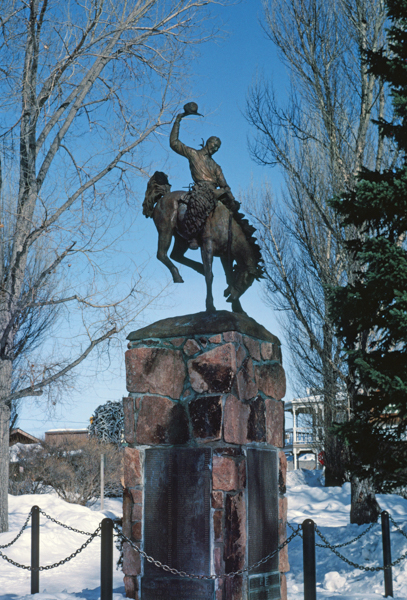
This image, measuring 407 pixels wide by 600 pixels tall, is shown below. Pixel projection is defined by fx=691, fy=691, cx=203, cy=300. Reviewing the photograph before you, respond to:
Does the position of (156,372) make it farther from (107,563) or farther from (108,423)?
(108,423)

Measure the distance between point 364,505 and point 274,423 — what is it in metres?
6.63

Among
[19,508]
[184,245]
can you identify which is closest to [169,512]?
[184,245]

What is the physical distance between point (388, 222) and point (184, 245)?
2649 mm

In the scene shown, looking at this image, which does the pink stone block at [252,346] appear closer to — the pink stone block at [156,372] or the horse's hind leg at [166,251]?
the pink stone block at [156,372]

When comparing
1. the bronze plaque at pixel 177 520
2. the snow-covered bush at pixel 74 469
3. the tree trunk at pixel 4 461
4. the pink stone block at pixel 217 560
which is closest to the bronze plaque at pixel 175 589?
the bronze plaque at pixel 177 520

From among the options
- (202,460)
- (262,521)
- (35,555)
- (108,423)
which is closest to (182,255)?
(202,460)

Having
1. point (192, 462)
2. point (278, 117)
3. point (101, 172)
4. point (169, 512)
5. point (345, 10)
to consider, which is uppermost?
point (345, 10)

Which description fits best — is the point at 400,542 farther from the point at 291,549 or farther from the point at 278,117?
the point at 278,117

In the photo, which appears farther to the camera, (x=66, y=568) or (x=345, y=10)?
(x=345, y=10)

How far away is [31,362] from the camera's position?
12.7 m

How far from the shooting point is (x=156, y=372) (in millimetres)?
6422

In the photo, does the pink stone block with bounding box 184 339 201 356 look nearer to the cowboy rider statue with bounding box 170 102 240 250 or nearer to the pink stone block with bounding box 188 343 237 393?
the pink stone block with bounding box 188 343 237 393

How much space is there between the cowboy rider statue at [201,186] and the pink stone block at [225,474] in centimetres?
221

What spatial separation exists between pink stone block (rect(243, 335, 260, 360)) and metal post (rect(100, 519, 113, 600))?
201cm
